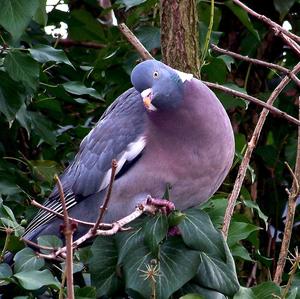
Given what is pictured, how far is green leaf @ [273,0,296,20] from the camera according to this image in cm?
362

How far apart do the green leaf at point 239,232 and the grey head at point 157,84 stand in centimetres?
45

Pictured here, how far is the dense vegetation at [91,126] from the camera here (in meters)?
2.23

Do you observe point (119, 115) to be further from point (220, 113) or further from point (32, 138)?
point (32, 138)

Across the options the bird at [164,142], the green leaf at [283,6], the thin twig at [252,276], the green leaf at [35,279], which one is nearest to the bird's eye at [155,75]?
the bird at [164,142]

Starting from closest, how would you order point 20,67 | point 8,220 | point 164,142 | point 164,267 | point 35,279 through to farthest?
point 35,279 < point 164,267 < point 8,220 < point 164,142 < point 20,67

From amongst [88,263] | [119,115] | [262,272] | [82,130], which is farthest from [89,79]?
[88,263]

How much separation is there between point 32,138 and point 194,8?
3.08 feet

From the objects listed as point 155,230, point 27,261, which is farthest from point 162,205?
point 27,261

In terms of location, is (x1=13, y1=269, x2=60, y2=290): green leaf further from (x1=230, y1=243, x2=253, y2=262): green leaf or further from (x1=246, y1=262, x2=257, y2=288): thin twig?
(x1=246, y1=262, x2=257, y2=288): thin twig

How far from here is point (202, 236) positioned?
2.22 meters

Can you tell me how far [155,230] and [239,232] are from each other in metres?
0.37

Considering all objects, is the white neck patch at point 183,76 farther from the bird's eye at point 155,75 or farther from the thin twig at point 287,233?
the thin twig at point 287,233

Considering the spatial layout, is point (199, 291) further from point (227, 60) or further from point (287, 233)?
point (227, 60)

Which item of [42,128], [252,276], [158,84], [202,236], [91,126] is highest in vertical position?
[158,84]
